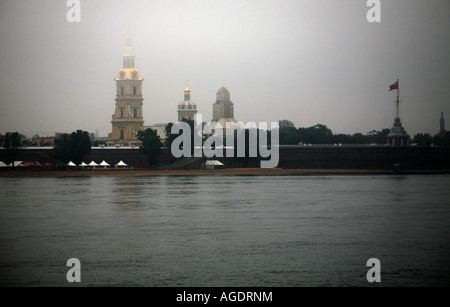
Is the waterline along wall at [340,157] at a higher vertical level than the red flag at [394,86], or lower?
lower

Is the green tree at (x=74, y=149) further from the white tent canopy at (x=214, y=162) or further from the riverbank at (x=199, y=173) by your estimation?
the white tent canopy at (x=214, y=162)

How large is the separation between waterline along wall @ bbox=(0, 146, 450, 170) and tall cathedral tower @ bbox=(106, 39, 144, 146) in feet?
125

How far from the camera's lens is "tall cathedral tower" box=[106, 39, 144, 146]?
156 metres

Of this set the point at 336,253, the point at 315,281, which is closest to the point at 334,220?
the point at 336,253

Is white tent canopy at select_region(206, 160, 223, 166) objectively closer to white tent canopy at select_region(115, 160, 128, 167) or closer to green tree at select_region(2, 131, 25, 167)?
white tent canopy at select_region(115, 160, 128, 167)

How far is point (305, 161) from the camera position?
11044cm

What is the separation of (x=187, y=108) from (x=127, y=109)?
98.5 ft

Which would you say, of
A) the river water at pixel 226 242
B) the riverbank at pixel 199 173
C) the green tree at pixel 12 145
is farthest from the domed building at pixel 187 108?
the river water at pixel 226 242

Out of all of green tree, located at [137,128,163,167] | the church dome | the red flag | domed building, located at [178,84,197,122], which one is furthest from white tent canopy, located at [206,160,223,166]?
the church dome

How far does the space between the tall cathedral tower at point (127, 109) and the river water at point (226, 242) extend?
11331cm

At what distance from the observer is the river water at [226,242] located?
18453mm
